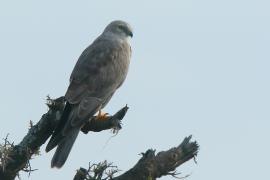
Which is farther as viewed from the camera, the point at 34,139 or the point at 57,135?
the point at 57,135

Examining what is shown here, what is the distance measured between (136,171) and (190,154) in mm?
472

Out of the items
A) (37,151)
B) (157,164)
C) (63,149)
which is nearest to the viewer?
(157,164)

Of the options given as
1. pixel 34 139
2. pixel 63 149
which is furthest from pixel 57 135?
pixel 34 139

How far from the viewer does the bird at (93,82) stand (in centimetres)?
696

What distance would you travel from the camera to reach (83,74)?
8.47 m

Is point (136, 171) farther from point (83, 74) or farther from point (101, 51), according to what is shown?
point (101, 51)

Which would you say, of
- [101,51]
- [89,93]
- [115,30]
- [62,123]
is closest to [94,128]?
[62,123]

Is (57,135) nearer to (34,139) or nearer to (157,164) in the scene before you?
(34,139)

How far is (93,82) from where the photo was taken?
333 inches

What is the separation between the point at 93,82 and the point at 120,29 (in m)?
1.93

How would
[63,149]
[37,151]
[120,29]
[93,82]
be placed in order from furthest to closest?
[120,29] → [93,82] → [63,149] → [37,151]

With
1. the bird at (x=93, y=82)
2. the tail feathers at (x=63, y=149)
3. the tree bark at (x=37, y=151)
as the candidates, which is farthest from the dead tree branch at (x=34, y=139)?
the tail feathers at (x=63, y=149)

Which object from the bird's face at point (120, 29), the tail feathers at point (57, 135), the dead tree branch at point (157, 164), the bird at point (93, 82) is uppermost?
the bird's face at point (120, 29)

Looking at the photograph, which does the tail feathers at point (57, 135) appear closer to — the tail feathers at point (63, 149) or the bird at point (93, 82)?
the bird at point (93, 82)
